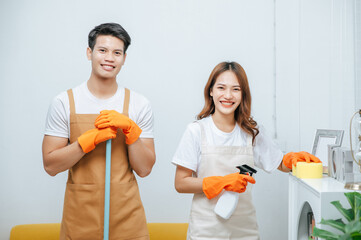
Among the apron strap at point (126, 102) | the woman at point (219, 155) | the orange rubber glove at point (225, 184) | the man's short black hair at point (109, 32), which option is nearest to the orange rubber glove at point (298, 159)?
the woman at point (219, 155)

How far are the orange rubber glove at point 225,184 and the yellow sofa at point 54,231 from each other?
0.98 meters

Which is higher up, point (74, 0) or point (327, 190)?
point (74, 0)

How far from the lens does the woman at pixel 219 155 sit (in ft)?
5.43

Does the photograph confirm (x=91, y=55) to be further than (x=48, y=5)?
No

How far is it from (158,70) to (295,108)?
95 centimetres

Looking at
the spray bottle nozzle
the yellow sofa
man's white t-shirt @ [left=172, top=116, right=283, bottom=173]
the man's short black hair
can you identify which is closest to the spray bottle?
the spray bottle nozzle

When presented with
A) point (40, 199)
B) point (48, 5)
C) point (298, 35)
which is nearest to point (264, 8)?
point (298, 35)

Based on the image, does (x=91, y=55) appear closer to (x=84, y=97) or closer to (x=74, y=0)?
(x=84, y=97)

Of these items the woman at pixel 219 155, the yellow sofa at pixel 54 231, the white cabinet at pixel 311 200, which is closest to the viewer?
the white cabinet at pixel 311 200

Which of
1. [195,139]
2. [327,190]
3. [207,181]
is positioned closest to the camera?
[327,190]

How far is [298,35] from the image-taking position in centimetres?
261

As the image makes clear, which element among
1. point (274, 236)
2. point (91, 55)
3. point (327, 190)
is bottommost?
point (274, 236)

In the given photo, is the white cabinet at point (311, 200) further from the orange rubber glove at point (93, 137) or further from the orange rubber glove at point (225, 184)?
the orange rubber glove at point (93, 137)

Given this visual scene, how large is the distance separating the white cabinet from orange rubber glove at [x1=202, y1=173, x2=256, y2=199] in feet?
0.79
